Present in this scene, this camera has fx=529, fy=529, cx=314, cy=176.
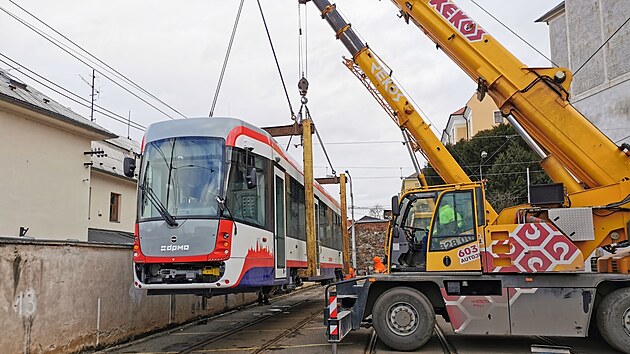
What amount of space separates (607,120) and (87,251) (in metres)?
22.5

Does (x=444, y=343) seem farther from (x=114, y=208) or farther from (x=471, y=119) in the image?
(x=471, y=119)

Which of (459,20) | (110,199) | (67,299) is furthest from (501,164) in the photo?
(67,299)

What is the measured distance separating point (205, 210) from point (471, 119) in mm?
47379

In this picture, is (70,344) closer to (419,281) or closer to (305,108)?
(419,281)

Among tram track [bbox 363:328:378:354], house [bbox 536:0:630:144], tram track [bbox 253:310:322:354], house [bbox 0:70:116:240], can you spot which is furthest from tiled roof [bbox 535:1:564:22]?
tram track [bbox 363:328:378:354]

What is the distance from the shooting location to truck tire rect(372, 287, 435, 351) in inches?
343

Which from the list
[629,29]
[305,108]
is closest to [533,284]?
[305,108]

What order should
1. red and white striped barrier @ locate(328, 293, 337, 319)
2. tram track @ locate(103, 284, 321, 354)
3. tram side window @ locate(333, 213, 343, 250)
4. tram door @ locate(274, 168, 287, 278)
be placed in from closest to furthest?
red and white striped barrier @ locate(328, 293, 337, 319) → tram track @ locate(103, 284, 321, 354) → tram door @ locate(274, 168, 287, 278) → tram side window @ locate(333, 213, 343, 250)

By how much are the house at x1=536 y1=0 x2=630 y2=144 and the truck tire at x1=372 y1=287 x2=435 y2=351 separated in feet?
57.1

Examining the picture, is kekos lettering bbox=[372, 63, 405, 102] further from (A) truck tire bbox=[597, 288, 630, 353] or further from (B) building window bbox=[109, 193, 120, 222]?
(B) building window bbox=[109, 193, 120, 222]

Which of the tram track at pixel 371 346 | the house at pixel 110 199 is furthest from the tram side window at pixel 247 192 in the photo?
the house at pixel 110 199

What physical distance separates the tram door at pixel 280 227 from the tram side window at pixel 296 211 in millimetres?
505

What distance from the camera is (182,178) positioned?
8.32m

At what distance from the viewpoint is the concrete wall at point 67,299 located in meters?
7.45
